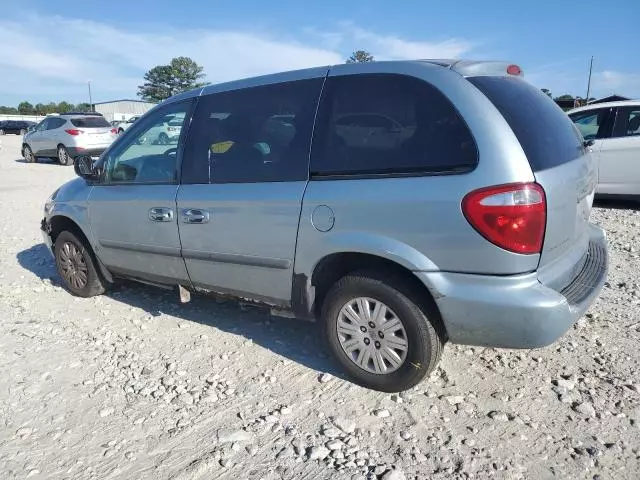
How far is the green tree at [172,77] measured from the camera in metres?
85.9

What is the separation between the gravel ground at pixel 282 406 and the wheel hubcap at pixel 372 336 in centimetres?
20

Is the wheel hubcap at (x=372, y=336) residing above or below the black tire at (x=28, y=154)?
below

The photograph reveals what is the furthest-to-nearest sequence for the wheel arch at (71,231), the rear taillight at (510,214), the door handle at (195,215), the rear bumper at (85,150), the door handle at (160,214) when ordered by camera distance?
1. the rear bumper at (85,150)
2. the wheel arch at (71,231)
3. the door handle at (160,214)
4. the door handle at (195,215)
5. the rear taillight at (510,214)

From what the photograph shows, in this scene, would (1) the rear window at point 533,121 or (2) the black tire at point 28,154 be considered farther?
(2) the black tire at point 28,154

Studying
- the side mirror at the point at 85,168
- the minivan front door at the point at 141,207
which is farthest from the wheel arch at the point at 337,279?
the side mirror at the point at 85,168

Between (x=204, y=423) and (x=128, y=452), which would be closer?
(x=128, y=452)

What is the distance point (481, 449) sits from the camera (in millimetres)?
2428

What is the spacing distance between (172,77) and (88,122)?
7605 cm

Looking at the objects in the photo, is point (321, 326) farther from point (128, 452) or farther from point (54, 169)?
point (54, 169)

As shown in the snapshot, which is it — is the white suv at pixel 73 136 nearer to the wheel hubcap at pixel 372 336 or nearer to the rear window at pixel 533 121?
the wheel hubcap at pixel 372 336

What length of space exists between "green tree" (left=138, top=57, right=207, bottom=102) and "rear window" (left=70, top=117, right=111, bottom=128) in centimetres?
7344

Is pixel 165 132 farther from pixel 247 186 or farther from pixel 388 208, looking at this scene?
pixel 388 208

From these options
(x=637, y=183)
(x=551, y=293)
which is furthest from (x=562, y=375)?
(x=637, y=183)

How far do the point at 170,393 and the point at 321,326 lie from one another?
3.30 feet
